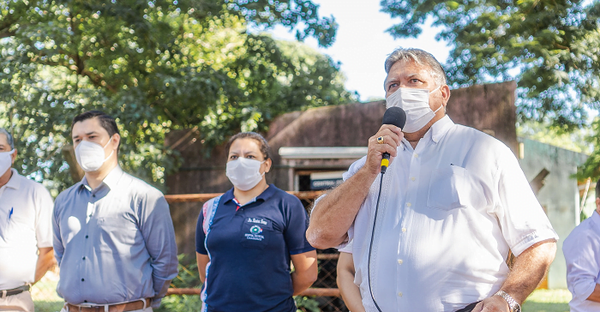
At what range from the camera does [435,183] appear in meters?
2.00

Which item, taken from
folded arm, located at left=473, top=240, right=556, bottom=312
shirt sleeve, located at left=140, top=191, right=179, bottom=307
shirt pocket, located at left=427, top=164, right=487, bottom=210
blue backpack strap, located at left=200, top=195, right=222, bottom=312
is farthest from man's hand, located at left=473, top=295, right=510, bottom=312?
shirt sleeve, located at left=140, top=191, right=179, bottom=307

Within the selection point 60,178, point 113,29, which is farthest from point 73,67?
point 60,178

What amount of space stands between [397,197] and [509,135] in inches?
242

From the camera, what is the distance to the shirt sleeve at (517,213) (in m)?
1.88

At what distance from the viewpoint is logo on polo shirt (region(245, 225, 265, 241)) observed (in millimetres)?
3270

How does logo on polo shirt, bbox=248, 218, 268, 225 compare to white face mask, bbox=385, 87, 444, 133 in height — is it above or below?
below

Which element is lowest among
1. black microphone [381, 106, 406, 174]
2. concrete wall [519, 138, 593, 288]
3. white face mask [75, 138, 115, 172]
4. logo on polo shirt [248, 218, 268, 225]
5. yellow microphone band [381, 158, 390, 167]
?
concrete wall [519, 138, 593, 288]

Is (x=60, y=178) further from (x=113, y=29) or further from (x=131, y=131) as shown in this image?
(x=113, y=29)

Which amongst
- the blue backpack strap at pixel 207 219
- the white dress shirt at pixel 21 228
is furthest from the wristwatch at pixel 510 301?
the white dress shirt at pixel 21 228

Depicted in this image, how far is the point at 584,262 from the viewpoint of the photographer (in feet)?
11.7

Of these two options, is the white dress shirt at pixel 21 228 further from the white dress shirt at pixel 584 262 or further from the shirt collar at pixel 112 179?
the white dress shirt at pixel 584 262

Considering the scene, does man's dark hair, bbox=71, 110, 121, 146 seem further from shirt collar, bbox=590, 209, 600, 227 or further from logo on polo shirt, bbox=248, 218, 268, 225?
shirt collar, bbox=590, 209, 600, 227

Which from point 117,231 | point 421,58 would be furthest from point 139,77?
point 421,58

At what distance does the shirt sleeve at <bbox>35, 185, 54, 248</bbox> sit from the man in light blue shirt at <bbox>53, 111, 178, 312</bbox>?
0.76ft
